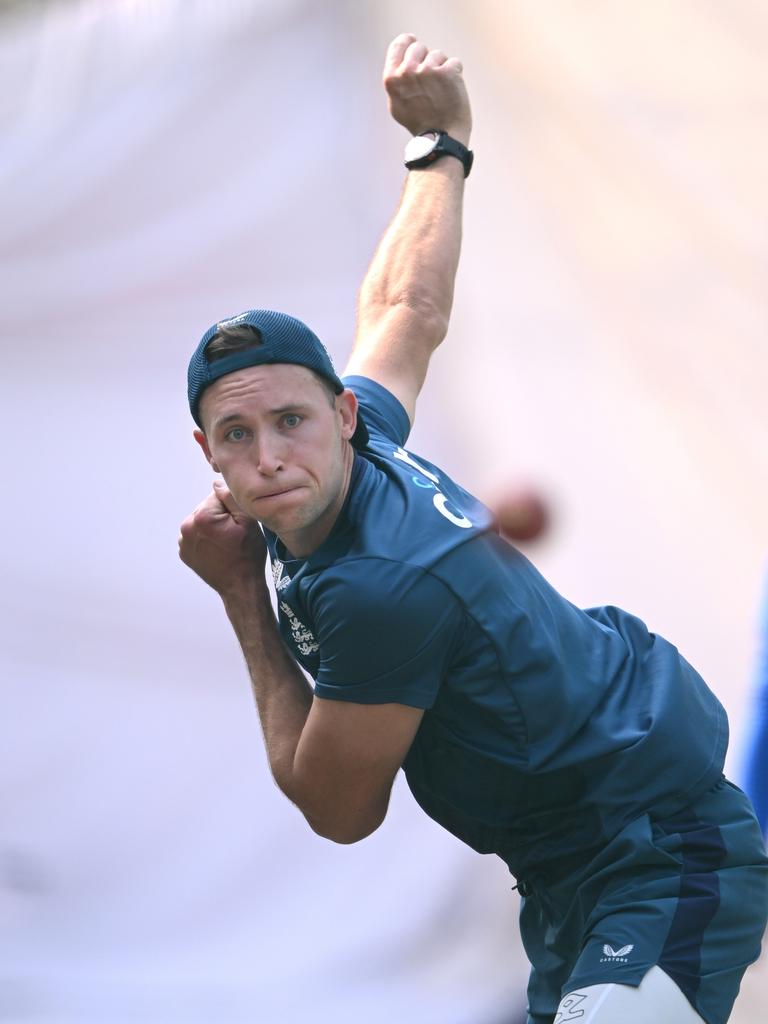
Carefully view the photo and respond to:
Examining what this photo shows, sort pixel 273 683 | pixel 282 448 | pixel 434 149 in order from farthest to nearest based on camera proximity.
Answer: pixel 434 149
pixel 273 683
pixel 282 448

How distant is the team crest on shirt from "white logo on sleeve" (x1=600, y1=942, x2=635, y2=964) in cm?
58

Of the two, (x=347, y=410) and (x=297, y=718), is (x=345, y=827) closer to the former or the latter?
(x=297, y=718)

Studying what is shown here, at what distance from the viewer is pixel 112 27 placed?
155 inches

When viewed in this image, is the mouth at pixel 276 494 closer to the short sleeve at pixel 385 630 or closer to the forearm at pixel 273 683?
the short sleeve at pixel 385 630

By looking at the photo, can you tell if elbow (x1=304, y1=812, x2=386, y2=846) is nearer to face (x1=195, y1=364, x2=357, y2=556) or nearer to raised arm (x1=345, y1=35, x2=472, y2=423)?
face (x1=195, y1=364, x2=357, y2=556)

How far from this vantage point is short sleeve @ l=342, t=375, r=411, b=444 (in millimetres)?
2369

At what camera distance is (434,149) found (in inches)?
108

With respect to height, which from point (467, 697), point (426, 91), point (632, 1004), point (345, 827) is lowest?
point (632, 1004)

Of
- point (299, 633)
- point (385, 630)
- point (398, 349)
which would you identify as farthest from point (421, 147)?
point (385, 630)

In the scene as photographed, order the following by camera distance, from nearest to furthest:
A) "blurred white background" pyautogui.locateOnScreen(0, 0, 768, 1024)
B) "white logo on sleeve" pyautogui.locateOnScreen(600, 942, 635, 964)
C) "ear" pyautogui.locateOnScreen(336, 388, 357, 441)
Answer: "white logo on sleeve" pyautogui.locateOnScreen(600, 942, 635, 964), "ear" pyautogui.locateOnScreen(336, 388, 357, 441), "blurred white background" pyautogui.locateOnScreen(0, 0, 768, 1024)

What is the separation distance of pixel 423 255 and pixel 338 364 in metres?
1.67

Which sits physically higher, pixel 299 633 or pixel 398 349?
pixel 398 349

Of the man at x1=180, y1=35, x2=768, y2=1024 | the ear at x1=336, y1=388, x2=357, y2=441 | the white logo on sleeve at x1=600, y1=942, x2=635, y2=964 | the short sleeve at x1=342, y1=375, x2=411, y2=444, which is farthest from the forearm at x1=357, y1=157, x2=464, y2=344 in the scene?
the white logo on sleeve at x1=600, y1=942, x2=635, y2=964

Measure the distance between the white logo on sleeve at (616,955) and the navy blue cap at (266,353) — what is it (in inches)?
34.3
